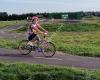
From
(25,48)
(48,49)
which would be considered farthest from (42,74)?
(25,48)

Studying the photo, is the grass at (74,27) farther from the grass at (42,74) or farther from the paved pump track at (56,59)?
the grass at (42,74)

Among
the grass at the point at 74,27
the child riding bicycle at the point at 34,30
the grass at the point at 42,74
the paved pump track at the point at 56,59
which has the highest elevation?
the child riding bicycle at the point at 34,30

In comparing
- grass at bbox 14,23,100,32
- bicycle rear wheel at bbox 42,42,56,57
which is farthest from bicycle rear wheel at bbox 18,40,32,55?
grass at bbox 14,23,100,32

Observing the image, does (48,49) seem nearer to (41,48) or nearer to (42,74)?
(41,48)

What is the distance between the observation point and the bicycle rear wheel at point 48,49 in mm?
17000

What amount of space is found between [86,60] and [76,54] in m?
2.02

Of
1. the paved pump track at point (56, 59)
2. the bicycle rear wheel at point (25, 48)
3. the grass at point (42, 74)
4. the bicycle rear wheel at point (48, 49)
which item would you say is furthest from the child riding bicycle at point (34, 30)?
the grass at point (42, 74)

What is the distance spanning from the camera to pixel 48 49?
17094 millimetres

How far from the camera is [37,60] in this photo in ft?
50.8

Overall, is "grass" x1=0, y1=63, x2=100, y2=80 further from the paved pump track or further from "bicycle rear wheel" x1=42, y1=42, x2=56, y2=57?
"bicycle rear wheel" x1=42, y1=42, x2=56, y2=57

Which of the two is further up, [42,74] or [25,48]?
[42,74]

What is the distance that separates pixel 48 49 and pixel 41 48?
1.01 ft

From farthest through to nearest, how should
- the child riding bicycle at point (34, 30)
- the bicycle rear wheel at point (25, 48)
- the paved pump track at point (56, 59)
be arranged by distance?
1. the bicycle rear wheel at point (25, 48)
2. the child riding bicycle at point (34, 30)
3. the paved pump track at point (56, 59)

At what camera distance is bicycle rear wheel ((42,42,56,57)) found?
55.8ft
